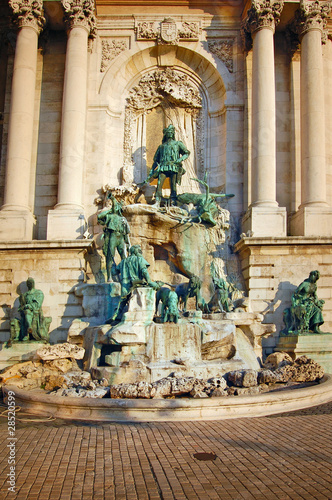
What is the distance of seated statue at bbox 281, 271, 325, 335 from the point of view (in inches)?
567

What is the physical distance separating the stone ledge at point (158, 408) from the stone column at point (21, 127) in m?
9.31

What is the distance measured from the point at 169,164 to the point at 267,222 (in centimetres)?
438

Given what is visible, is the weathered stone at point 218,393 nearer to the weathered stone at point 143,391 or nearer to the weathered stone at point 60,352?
the weathered stone at point 143,391

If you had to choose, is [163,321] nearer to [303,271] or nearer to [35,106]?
[303,271]

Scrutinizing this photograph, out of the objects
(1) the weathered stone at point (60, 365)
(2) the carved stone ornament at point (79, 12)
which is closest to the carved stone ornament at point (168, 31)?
(2) the carved stone ornament at point (79, 12)

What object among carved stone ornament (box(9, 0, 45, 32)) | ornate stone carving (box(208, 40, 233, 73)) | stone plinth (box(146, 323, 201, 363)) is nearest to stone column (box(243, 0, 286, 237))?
ornate stone carving (box(208, 40, 233, 73))

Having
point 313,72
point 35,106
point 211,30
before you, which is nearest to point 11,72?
point 35,106

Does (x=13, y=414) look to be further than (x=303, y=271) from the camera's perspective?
No

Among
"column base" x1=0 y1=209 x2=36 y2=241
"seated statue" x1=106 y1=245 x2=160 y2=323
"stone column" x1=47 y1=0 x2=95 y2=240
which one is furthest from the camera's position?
"stone column" x1=47 y1=0 x2=95 y2=240

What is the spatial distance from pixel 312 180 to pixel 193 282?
7.04 metres

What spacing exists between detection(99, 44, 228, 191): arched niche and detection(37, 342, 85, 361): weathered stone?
9.98 metres

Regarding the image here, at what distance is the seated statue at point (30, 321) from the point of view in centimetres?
1447

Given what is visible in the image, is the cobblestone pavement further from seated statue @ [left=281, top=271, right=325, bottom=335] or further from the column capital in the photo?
the column capital

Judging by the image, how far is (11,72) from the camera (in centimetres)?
2000
